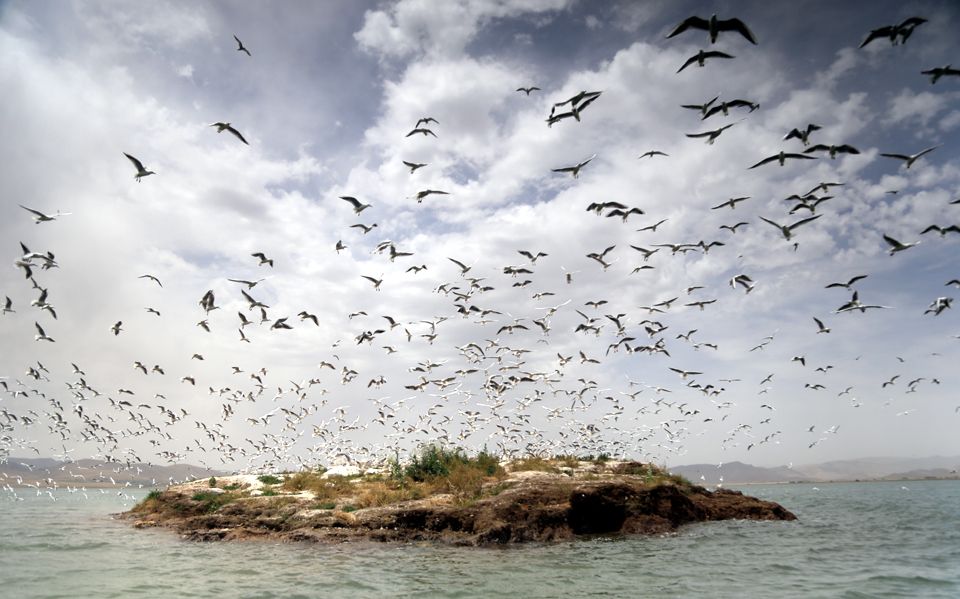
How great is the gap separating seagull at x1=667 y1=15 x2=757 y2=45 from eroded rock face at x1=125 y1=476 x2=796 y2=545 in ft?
57.9

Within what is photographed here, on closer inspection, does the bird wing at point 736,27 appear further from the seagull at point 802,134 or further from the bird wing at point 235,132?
the bird wing at point 235,132

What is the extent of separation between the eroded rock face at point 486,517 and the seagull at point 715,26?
17633mm

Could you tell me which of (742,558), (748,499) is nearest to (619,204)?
(742,558)

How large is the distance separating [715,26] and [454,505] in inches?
761

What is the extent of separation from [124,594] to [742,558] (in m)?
17.4

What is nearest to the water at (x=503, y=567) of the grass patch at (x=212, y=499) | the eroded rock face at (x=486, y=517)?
the eroded rock face at (x=486, y=517)

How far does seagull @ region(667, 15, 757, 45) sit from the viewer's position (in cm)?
852

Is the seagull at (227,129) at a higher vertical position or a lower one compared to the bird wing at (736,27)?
higher

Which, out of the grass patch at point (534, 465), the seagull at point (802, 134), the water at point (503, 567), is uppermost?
the seagull at point (802, 134)

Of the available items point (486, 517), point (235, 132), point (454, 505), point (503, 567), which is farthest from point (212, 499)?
point (235, 132)

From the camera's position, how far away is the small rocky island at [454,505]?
2012 cm

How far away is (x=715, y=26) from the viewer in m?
8.63

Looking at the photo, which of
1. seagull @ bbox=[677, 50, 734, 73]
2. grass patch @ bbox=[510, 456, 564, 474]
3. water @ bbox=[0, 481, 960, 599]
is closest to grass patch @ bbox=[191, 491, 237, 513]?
water @ bbox=[0, 481, 960, 599]

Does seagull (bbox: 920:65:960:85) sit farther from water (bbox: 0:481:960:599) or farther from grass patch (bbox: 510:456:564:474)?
grass patch (bbox: 510:456:564:474)
